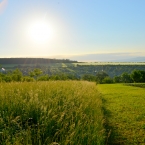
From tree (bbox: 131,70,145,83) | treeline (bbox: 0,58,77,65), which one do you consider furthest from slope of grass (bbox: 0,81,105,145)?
treeline (bbox: 0,58,77,65)

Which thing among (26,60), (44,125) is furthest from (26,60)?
(44,125)

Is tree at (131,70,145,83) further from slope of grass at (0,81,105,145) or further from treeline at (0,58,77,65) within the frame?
slope of grass at (0,81,105,145)

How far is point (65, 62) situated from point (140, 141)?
10726 centimetres

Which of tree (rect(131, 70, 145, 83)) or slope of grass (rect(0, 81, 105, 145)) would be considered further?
Answer: tree (rect(131, 70, 145, 83))

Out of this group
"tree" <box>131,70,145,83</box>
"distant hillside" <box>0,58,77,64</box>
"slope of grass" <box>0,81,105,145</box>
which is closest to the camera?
"slope of grass" <box>0,81,105,145</box>

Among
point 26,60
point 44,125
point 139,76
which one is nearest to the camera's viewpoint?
point 44,125

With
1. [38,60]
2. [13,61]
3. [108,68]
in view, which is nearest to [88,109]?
[13,61]

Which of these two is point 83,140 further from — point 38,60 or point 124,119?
point 38,60

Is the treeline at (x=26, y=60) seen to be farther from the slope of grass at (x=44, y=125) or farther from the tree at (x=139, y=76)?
the slope of grass at (x=44, y=125)

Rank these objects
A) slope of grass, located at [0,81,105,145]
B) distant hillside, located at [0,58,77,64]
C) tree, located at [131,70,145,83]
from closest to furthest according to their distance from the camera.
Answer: slope of grass, located at [0,81,105,145] < tree, located at [131,70,145,83] < distant hillside, located at [0,58,77,64]

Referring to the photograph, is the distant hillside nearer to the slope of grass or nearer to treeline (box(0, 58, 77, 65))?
treeline (box(0, 58, 77, 65))

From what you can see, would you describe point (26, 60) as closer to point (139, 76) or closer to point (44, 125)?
point (139, 76)

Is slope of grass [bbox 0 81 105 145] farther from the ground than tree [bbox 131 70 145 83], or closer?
farther from the ground

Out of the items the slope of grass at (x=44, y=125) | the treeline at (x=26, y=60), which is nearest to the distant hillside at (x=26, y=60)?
the treeline at (x=26, y=60)
